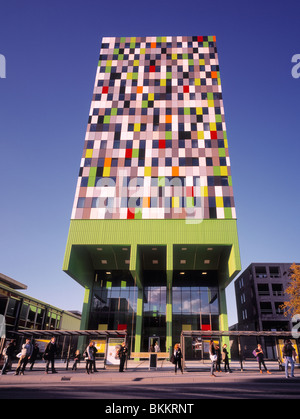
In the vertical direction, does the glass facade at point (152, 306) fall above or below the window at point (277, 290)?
below

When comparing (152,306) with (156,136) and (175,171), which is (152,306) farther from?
(156,136)

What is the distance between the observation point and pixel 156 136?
36250 mm

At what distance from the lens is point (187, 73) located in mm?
41656

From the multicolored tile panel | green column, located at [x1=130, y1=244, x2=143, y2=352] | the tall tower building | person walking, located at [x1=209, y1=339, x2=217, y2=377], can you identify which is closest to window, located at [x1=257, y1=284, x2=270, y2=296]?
the tall tower building

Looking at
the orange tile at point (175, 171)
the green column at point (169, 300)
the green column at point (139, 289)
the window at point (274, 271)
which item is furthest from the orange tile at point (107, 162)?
the window at point (274, 271)

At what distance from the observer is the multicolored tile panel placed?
31.8m

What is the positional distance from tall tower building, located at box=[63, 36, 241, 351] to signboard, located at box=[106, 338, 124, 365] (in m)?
8.59

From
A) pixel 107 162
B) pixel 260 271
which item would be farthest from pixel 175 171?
pixel 260 271

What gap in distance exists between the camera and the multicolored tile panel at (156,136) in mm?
31766

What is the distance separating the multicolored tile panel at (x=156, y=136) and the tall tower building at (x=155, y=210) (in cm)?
14

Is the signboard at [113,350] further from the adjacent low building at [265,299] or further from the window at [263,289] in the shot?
the window at [263,289]

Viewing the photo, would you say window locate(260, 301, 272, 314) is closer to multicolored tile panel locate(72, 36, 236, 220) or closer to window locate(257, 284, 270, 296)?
window locate(257, 284, 270, 296)

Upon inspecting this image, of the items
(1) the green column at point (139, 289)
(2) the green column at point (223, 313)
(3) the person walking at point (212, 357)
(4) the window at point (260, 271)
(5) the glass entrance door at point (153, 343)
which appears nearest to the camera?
(3) the person walking at point (212, 357)
